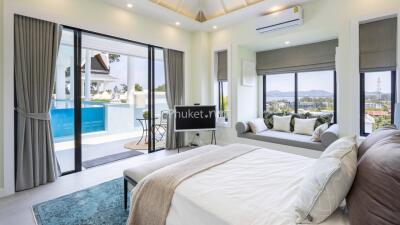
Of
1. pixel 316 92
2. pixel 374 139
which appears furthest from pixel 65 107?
pixel 316 92

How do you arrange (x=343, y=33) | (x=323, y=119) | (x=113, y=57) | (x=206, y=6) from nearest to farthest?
(x=343, y=33)
(x=323, y=119)
(x=206, y=6)
(x=113, y=57)

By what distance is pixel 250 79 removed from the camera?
195 inches

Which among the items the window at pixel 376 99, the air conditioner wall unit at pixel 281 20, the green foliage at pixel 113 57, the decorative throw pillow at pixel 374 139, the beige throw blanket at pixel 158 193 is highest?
the air conditioner wall unit at pixel 281 20

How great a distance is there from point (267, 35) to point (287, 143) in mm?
2117

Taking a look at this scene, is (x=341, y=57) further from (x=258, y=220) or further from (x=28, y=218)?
(x=28, y=218)

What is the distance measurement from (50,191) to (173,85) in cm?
291

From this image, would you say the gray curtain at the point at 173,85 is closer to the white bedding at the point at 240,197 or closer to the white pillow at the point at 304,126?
the white pillow at the point at 304,126

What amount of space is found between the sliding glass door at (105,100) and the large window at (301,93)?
8.68 ft

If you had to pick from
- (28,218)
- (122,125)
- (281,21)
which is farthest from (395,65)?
(122,125)

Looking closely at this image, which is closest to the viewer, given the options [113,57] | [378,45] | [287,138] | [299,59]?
[378,45]

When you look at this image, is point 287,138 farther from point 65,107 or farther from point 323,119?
point 65,107

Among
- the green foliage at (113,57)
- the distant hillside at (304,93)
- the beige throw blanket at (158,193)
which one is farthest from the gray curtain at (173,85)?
the beige throw blanket at (158,193)

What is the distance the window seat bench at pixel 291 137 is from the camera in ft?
10.9

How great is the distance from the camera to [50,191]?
265 centimetres
